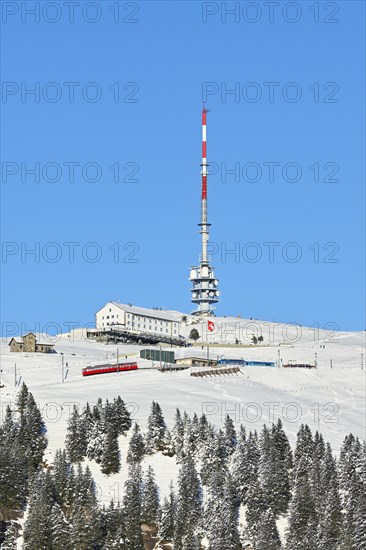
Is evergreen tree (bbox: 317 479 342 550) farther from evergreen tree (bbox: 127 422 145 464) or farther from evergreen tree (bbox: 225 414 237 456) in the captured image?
evergreen tree (bbox: 127 422 145 464)

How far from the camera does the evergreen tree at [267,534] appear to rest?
4333 inches

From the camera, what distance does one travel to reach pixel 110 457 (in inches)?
4929

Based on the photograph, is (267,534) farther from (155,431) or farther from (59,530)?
(155,431)

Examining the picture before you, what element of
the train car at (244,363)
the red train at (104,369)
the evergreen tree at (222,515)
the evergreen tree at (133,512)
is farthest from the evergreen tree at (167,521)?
→ the train car at (244,363)

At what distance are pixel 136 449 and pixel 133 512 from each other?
13.9 meters

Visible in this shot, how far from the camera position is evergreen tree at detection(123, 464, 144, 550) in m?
111

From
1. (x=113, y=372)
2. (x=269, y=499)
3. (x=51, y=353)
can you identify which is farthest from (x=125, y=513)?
(x=51, y=353)

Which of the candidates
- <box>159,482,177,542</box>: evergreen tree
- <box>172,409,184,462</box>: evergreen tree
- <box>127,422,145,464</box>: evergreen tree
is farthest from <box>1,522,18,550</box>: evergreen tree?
<box>172,409,184,462</box>: evergreen tree

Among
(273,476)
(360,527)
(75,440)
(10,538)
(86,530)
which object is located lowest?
(10,538)

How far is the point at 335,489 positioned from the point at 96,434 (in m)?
24.5

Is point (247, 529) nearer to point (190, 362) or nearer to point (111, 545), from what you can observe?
point (111, 545)

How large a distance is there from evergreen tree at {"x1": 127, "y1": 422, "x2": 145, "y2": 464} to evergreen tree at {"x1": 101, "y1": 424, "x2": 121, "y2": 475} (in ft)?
3.98

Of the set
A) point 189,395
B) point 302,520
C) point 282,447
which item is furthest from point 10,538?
point 189,395

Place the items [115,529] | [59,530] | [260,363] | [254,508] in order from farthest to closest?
[260,363]
[254,508]
[115,529]
[59,530]
